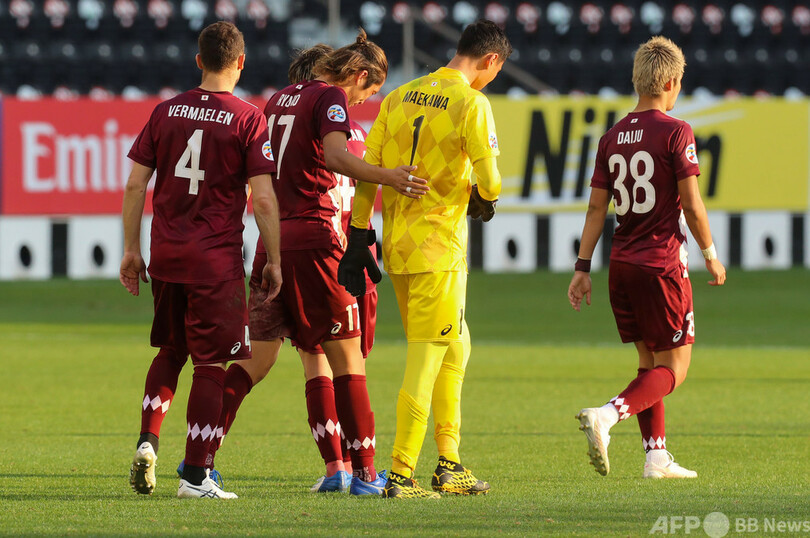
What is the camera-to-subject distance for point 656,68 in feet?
18.8

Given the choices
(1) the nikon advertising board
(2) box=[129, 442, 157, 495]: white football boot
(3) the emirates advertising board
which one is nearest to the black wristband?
(2) box=[129, 442, 157, 495]: white football boot

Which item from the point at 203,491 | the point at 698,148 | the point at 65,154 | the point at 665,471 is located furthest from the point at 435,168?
the point at 698,148

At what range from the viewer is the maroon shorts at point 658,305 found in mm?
5715

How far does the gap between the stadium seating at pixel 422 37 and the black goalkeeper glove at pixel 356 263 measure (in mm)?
17480

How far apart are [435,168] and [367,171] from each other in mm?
298

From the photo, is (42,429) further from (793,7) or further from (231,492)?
(793,7)

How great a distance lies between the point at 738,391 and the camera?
10.2 m

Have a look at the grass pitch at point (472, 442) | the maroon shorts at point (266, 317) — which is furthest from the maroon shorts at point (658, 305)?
the maroon shorts at point (266, 317)

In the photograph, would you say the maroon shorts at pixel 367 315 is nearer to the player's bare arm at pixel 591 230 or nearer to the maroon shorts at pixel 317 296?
the maroon shorts at pixel 317 296

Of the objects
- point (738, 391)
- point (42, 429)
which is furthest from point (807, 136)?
point (42, 429)

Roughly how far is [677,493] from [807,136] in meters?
15.7

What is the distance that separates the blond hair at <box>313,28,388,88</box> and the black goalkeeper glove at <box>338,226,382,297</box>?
2.43 ft

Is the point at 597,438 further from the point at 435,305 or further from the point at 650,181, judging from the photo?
the point at 650,181

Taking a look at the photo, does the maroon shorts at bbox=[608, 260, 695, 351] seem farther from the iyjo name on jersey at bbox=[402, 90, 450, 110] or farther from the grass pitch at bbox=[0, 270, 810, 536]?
the iyjo name on jersey at bbox=[402, 90, 450, 110]
